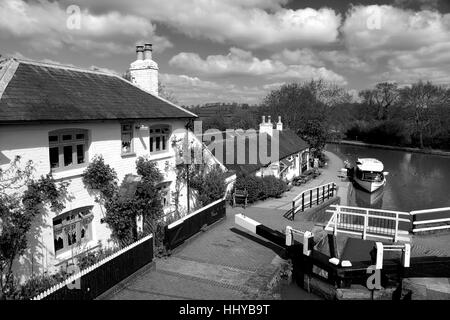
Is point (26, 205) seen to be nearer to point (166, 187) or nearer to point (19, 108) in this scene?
point (19, 108)

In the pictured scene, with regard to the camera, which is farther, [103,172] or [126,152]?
[126,152]

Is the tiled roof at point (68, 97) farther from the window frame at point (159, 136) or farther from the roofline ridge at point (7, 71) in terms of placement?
the window frame at point (159, 136)

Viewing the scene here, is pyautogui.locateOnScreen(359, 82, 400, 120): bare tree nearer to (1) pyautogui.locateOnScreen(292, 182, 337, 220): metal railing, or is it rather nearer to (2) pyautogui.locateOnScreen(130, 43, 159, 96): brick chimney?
(1) pyautogui.locateOnScreen(292, 182, 337, 220): metal railing

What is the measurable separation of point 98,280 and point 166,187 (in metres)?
6.09

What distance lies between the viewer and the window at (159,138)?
1316cm

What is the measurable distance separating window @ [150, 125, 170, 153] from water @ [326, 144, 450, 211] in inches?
646

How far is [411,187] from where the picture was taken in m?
32.0

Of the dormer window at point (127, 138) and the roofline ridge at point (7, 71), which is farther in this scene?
the dormer window at point (127, 138)

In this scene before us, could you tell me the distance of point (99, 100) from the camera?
11305 mm

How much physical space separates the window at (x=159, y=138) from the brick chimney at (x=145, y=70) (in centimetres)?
181

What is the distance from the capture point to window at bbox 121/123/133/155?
38.6 feet

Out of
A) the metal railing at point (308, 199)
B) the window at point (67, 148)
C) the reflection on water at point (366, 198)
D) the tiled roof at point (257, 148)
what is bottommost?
the reflection on water at point (366, 198)

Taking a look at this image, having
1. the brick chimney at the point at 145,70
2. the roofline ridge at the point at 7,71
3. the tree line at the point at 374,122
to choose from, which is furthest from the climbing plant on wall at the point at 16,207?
the tree line at the point at 374,122
